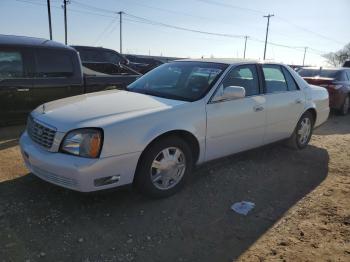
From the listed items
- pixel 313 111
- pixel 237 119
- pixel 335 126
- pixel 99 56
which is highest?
pixel 99 56

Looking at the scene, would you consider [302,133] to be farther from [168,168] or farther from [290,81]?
[168,168]

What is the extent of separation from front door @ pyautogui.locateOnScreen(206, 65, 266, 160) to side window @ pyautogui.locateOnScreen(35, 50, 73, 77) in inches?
140

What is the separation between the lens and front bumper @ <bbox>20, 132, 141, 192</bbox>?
335 centimetres

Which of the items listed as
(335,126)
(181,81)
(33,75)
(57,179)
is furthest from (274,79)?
(335,126)

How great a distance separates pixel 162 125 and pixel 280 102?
2.33 meters

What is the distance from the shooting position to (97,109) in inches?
151

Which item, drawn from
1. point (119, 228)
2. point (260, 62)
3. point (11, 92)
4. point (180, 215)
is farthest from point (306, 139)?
point (11, 92)

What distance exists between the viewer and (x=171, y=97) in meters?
4.36

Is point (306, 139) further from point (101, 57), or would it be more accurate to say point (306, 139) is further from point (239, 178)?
point (101, 57)

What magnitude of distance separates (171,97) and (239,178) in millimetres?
1428

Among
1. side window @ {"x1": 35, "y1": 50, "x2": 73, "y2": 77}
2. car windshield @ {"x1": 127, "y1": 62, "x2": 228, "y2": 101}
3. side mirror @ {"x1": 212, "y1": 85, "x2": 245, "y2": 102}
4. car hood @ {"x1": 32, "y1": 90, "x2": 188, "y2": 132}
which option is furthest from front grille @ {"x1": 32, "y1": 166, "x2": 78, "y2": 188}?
side window @ {"x1": 35, "y1": 50, "x2": 73, "y2": 77}

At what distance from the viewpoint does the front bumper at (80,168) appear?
3.35 metres

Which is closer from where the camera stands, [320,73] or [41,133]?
[41,133]

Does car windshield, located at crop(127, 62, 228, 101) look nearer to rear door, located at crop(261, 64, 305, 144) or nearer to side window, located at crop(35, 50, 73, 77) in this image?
rear door, located at crop(261, 64, 305, 144)
